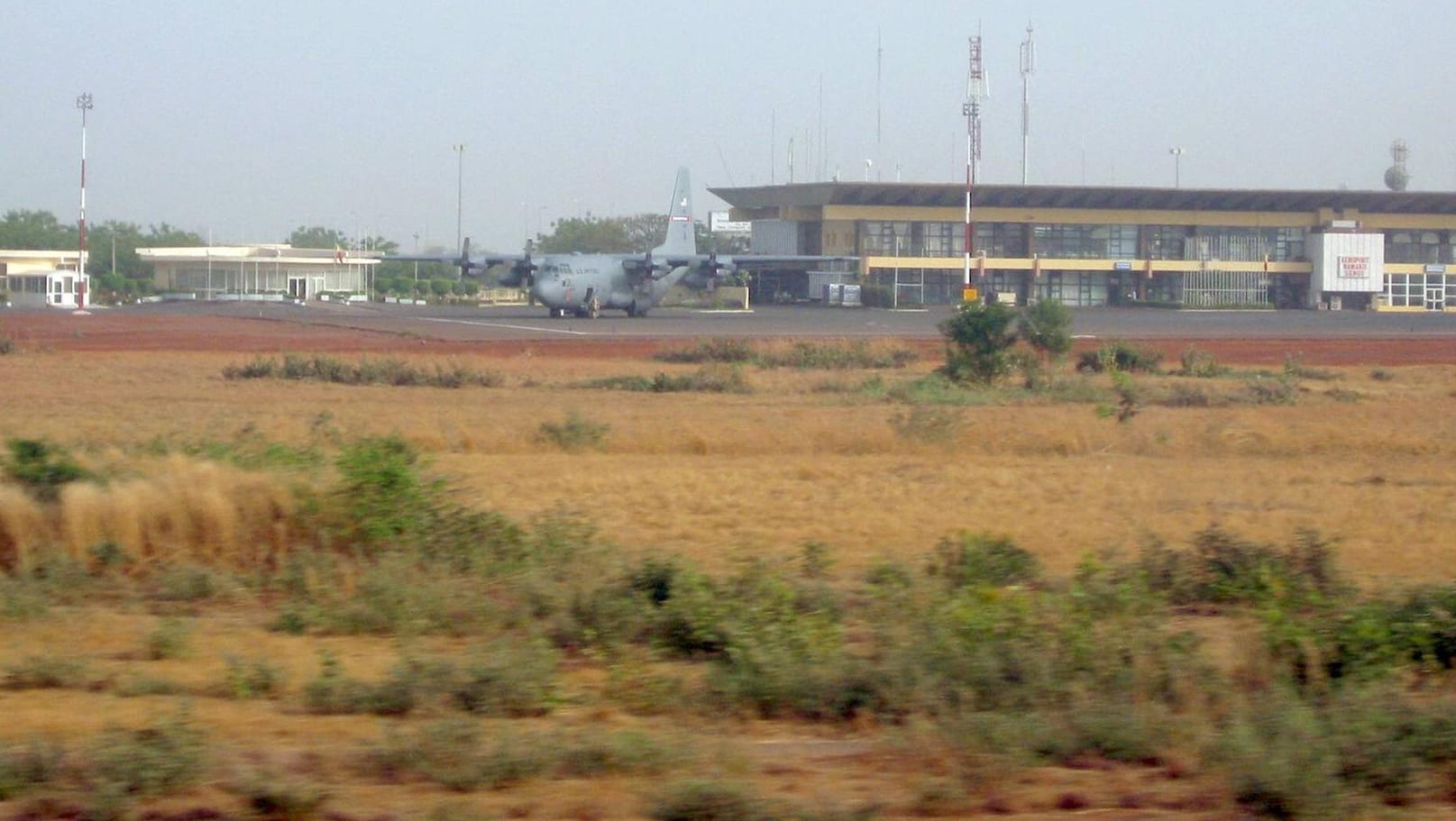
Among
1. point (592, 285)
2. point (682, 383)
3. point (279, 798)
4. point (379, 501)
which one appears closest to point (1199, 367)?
point (682, 383)

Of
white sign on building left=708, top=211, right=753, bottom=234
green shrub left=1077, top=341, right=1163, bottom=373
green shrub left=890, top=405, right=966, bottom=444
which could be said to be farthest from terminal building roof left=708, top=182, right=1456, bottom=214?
green shrub left=890, top=405, right=966, bottom=444

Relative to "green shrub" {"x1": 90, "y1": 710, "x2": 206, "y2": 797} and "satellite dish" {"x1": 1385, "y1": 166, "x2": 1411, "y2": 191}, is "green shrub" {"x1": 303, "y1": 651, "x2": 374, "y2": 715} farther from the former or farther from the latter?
"satellite dish" {"x1": 1385, "y1": 166, "x2": 1411, "y2": 191}

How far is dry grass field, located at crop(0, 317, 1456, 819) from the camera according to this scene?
18.7 ft

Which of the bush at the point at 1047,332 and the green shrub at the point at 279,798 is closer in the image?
the green shrub at the point at 279,798

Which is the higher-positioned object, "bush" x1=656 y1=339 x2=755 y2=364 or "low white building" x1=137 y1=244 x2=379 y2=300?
"low white building" x1=137 y1=244 x2=379 y2=300

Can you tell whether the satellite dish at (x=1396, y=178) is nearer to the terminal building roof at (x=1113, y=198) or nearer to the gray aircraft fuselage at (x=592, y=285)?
A: the terminal building roof at (x=1113, y=198)

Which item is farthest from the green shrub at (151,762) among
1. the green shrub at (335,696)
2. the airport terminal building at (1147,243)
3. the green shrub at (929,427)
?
the airport terminal building at (1147,243)

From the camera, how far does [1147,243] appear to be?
94250 mm

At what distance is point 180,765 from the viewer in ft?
18.0

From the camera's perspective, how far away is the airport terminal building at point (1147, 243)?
301ft

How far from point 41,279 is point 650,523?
91001 mm

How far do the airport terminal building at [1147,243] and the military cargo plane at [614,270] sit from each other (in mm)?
21455

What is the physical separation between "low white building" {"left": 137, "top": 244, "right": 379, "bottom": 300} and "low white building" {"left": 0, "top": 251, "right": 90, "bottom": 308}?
7099mm

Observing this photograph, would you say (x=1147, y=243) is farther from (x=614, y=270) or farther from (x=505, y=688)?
(x=505, y=688)
